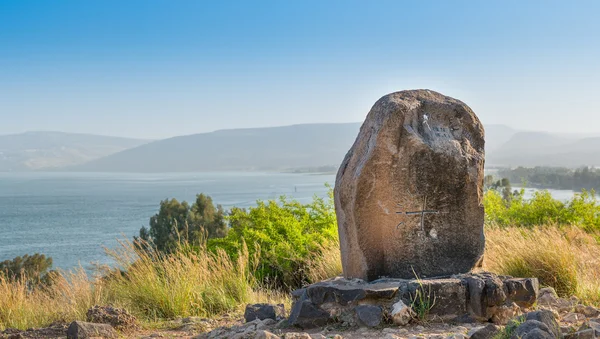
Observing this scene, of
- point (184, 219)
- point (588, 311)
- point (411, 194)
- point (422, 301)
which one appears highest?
point (411, 194)

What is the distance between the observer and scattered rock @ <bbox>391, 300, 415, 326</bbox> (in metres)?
5.96

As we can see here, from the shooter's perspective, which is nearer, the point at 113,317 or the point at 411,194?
the point at 411,194

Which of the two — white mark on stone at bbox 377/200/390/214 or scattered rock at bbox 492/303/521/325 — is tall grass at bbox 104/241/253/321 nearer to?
white mark on stone at bbox 377/200/390/214

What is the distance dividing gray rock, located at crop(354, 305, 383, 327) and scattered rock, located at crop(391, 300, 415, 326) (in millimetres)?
128

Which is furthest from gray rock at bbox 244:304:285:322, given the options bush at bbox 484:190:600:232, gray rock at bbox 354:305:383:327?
bush at bbox 484:190:600:232

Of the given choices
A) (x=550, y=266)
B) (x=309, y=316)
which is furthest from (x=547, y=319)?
(x=550, y=266)

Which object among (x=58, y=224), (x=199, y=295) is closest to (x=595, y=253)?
(x=199, y=295)

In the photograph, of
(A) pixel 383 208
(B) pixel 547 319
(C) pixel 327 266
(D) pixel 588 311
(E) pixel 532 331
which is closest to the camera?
(E) pixel 532 331

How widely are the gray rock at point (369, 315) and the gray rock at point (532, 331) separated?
146 centimetres

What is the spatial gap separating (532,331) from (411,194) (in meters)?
2.27

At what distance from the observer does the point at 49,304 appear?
27.1ft

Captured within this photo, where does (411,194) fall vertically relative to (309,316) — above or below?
above

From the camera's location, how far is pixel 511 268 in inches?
336

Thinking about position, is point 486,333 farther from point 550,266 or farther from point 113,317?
point 113,317
